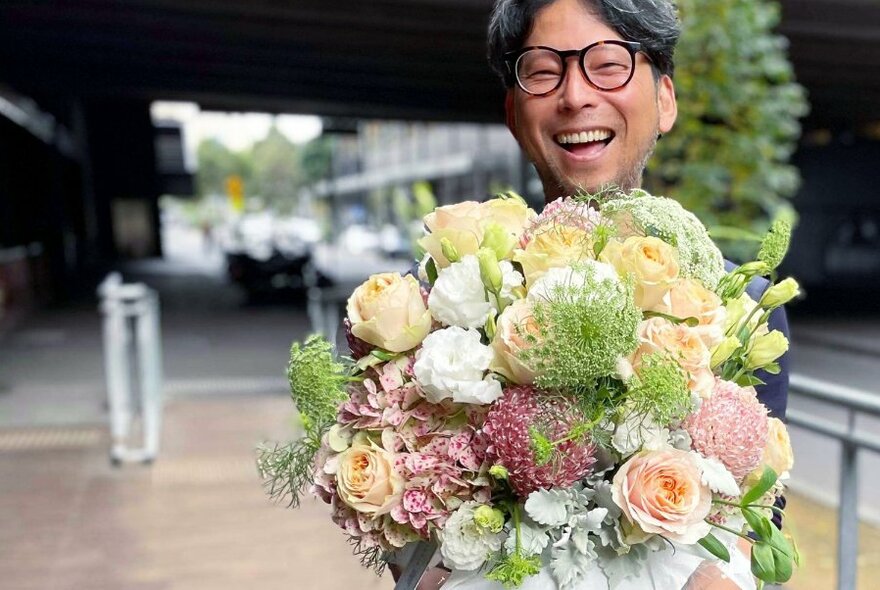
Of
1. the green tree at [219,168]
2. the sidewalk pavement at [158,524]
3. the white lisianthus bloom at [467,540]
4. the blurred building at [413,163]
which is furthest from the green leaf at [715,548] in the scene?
the green tree at [219,168]

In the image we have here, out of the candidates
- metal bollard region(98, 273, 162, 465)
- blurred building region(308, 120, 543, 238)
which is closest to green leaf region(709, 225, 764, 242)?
metal bollard region(98, 273, 162, 465)

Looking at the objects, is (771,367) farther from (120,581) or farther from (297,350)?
(120,581)

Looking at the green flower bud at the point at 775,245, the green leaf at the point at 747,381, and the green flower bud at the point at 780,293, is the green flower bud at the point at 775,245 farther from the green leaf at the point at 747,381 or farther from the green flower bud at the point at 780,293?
the green leaf at the point at 747,381

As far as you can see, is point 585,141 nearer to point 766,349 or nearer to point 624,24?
point 624,24

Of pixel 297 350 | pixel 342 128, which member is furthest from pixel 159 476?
pixel 342 128

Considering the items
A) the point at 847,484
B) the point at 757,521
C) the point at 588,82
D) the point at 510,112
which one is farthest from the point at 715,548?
the point at 847,484

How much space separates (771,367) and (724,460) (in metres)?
0.22

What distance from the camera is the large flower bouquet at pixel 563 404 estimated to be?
103cm

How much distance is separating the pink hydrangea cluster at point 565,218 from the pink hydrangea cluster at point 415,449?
0.87 feet

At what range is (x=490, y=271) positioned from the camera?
109 centimetres

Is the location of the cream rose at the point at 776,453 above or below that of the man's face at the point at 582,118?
below

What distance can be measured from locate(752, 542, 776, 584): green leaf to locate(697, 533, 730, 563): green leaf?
0.07 meters

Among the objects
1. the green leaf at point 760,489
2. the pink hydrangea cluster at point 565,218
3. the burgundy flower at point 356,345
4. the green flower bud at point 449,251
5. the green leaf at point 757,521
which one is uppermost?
the pink hydrangea cluster at point 565,218

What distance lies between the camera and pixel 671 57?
61.2 inches
